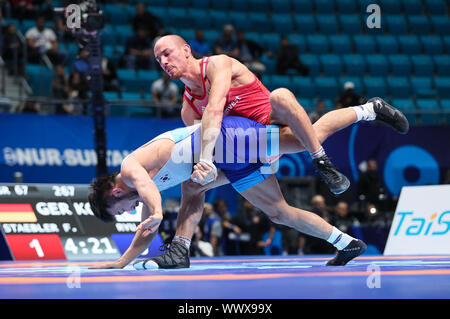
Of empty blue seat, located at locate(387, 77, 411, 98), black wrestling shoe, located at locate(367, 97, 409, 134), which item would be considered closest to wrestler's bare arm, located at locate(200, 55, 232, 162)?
black wrestling shoe, located at locate(367, 97, 409, 134)

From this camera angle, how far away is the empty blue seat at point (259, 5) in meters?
12.7

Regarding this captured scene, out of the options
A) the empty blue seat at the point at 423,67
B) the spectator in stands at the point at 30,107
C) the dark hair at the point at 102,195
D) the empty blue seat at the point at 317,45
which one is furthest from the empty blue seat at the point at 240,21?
the dark hair at the point at 102,195

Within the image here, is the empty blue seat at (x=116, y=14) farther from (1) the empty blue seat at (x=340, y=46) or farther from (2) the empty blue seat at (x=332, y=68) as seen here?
(1) the empty blue seat at (x=340, y=46)

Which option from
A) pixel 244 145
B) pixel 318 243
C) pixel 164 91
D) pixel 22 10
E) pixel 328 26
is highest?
pixel 22 10

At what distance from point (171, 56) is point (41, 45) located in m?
6.02

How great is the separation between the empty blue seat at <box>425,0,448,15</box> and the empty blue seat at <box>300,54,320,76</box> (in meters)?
3.18

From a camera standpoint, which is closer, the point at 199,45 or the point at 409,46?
the point at 199,45

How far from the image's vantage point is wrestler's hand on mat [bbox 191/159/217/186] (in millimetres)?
3275

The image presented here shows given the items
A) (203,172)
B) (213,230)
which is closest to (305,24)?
(213,230)

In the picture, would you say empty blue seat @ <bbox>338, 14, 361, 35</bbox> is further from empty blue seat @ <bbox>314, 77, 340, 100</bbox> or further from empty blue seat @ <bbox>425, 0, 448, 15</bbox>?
empty blue seat @ <bbox>314, 77, 340, 100</bbox>

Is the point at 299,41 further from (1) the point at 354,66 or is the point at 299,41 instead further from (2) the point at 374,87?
(2) the point at 374,87

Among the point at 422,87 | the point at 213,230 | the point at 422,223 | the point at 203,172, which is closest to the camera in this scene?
the point at 203,172

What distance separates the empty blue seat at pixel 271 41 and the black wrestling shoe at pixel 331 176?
27.7 ft
